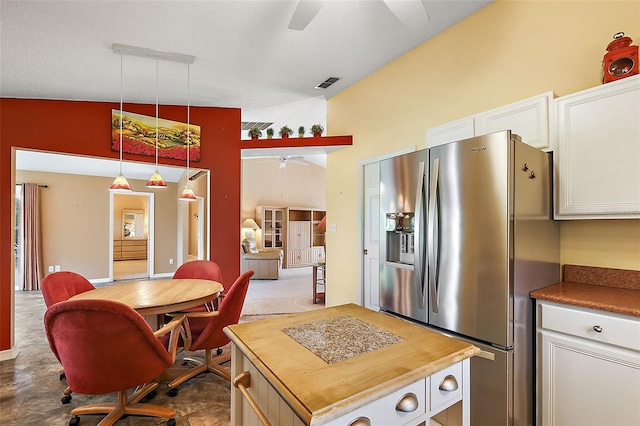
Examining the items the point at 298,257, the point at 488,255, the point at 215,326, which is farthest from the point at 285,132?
the point at 298,257

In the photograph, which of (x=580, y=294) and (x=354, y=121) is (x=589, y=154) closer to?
(x=580, y=294)

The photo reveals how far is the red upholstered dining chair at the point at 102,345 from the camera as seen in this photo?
5.35 ft

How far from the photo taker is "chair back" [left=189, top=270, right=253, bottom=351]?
2354 millimetres

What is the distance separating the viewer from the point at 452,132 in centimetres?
261

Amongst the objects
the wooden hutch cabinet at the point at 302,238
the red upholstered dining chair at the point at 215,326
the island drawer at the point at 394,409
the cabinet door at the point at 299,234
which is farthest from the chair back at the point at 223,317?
the cabinet door at the point at 299,234

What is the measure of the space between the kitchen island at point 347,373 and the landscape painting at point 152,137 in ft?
10.7

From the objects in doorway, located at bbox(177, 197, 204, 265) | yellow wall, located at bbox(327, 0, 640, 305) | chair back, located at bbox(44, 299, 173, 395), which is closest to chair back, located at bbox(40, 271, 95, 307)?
chair back, located at bbox(44, 299, 173, 395)

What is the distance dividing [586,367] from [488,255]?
0.69 metres

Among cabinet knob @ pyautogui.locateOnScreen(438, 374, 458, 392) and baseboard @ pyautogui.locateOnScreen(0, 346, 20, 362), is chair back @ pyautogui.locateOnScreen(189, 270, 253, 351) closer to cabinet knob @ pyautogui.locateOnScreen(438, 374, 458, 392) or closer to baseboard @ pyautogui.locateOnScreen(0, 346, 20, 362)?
cabinet knob @ pyautogui.locateOnScreen(438, 374, 458, 392)

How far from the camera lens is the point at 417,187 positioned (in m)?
2.13

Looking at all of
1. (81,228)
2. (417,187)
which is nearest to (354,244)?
(417,187)

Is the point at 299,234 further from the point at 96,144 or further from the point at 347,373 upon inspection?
the point at 347,373

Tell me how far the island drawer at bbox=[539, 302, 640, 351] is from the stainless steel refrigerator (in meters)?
0.10

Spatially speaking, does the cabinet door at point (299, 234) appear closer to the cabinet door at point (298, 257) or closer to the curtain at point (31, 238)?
the cabinet door at point (298, 257)
